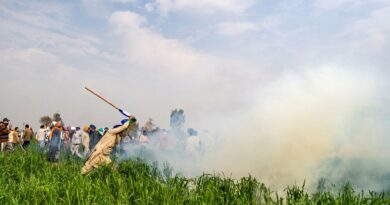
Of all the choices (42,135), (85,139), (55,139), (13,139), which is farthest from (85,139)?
(13,139)

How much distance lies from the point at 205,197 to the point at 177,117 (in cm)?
1311

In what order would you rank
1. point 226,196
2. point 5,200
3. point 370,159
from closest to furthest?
point 5,200, point 226,196, point 370,159

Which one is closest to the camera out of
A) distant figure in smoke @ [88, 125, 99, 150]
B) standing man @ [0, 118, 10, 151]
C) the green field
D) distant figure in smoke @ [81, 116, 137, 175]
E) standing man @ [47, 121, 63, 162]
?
the green field

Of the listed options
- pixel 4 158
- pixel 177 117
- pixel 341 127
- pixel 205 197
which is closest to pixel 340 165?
pixel 341 127

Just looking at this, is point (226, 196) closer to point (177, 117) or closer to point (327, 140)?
point (327, 140)

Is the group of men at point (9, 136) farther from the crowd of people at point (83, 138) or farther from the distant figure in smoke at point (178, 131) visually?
the distant figure in smoke at point (178, 131)

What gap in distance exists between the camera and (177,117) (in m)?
19.8

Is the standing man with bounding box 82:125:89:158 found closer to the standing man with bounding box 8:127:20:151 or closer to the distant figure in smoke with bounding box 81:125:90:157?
the distant figure in smoke with bounding box 81:125:90:157

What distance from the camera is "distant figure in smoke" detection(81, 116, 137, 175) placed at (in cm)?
1033

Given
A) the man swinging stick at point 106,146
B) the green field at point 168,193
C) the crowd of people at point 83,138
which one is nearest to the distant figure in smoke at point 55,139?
the crowd of people at point 83,138

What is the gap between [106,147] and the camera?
1084 centimetres

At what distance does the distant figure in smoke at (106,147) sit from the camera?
10.3 meters

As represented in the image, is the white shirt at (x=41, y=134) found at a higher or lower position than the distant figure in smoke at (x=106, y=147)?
higher

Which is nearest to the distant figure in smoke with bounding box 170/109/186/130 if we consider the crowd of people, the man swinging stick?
the crowd of people
